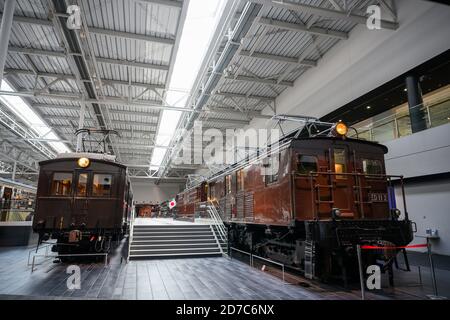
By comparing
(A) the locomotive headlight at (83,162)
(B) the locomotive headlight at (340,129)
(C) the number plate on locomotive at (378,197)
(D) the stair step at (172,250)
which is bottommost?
(D) the stair step at (172,250)

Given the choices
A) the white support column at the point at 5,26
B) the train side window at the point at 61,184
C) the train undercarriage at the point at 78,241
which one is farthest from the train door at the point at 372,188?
the white support column at the point at 5,26

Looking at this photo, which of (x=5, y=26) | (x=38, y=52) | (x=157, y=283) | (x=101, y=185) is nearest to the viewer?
(x=157, y=283)

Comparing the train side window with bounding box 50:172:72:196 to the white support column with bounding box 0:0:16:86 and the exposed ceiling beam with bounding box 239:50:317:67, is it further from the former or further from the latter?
the exposed ceiling beam with bounding box 239:50:317:67

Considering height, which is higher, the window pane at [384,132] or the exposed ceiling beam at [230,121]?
the exposed ceiling beam at [230,121]

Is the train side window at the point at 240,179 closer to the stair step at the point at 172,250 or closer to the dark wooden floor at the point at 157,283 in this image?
the stair step at the point at 172,250

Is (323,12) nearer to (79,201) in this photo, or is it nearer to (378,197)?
(378,197)

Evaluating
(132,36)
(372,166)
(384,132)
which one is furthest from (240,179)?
(132,36)

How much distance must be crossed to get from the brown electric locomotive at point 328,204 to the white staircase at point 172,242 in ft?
9.49

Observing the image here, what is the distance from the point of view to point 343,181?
20.9 ft

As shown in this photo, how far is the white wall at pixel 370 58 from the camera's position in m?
7.40

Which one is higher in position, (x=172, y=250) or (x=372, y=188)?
(x=372, y=188)

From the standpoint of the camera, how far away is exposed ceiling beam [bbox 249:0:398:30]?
22.9ft

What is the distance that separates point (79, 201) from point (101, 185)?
729mm

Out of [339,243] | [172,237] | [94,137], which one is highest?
[94,137]
